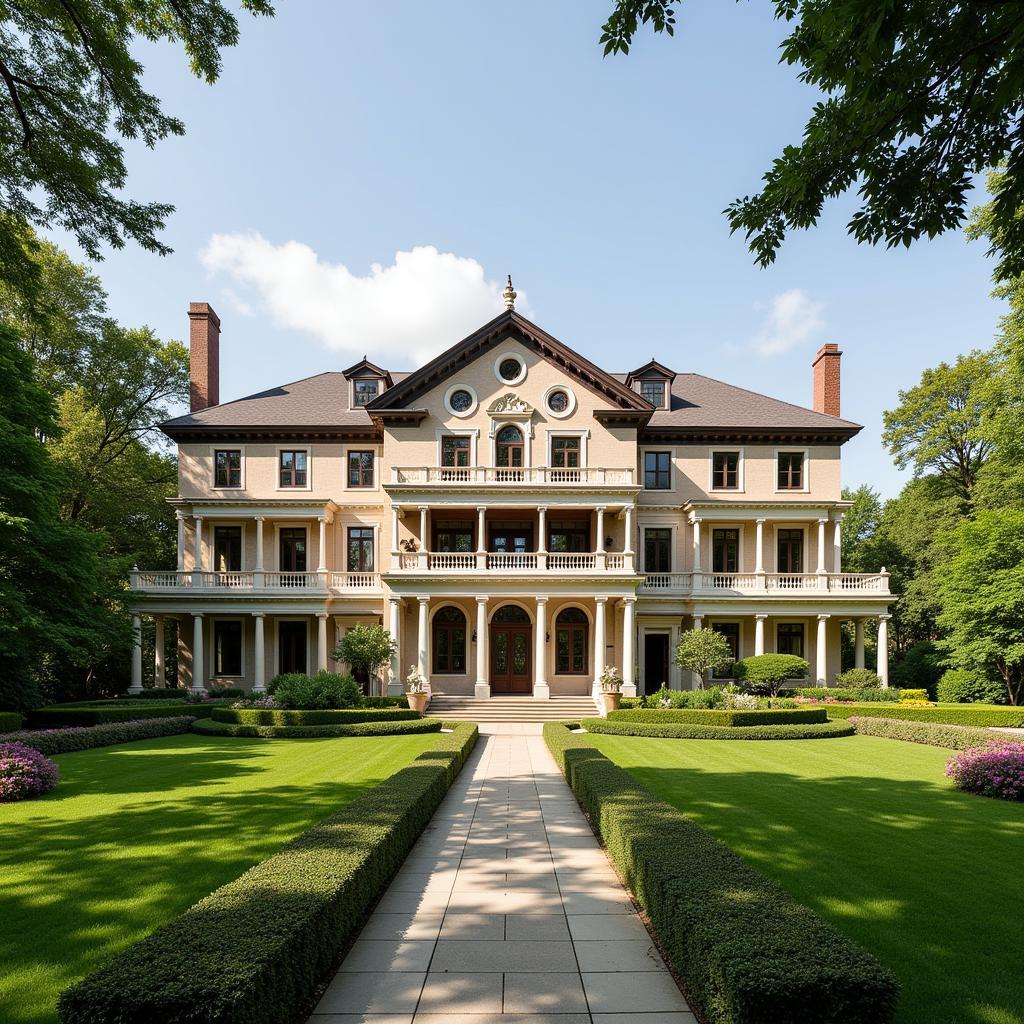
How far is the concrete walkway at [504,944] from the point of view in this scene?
17.5ft

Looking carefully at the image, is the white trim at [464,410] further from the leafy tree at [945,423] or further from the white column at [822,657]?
the leafy tree at [945,423]

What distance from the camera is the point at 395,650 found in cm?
2812

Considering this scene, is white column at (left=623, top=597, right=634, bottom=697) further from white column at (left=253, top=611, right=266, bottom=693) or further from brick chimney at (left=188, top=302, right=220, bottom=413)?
brick chimney at (left=188, top=302, right=220, bottom=413)

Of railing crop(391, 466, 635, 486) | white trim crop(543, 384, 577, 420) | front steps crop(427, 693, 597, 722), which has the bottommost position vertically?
front steps crop(427, 693, 597, 722)

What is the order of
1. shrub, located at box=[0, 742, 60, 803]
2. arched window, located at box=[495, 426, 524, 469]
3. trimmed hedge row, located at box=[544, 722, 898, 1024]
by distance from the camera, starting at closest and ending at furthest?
trimmed hedge row, located at box=[544, 722, 898, 1024] < shrub, located at box=[0, 742, 60, 803] < arched window, located at box=[495, 426, 524, 469]

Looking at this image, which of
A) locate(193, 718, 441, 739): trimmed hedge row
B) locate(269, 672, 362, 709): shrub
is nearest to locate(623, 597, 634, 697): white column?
locate(193, 718, 441, 739): trimmed hedge row

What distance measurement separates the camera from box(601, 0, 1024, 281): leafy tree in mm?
5660

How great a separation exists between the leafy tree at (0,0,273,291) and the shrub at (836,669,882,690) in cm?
3177

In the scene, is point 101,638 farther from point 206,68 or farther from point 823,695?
point 823,695

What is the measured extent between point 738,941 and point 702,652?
22.9m

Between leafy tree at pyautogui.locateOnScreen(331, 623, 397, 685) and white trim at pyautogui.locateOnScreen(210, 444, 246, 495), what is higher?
white trim at pyautogui.locateOnScreen(210, 444, 246, 495)

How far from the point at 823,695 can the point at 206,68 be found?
2992 centimetres

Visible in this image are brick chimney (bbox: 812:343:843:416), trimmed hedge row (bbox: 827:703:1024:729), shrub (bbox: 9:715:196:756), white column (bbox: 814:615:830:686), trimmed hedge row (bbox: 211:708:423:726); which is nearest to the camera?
shrub (bbox: 9:715:196:756)

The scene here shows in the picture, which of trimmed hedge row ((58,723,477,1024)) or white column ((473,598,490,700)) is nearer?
trimmed hedge row ((58,723,477,1024))
